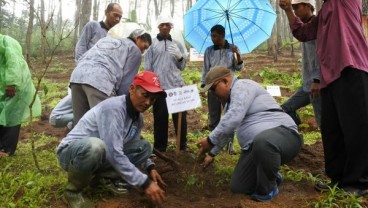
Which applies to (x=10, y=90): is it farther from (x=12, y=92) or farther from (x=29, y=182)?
(x=29, y=182)

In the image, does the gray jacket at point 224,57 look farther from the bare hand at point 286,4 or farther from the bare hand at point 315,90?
the bare hand at point 286,4

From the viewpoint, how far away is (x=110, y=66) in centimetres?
346

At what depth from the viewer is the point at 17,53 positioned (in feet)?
14.3

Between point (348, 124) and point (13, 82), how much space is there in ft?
11.6

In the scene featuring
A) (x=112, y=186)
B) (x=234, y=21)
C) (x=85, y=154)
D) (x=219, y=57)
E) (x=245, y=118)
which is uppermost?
(x=234, y=21)

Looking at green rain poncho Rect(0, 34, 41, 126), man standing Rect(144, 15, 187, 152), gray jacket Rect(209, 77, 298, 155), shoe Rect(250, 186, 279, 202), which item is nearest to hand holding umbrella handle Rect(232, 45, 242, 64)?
man standing Rect(144, 15, 187, 152)

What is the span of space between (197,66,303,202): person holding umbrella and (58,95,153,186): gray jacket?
661 millimetres

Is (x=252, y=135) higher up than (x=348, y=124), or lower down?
lower down

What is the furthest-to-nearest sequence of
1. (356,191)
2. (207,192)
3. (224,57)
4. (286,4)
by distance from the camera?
(224,57) < (207,192) < (286,4) < (356,191)

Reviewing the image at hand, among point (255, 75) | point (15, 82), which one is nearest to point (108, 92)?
point (15, 82)

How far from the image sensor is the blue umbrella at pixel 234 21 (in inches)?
187

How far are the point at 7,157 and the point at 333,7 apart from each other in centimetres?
385

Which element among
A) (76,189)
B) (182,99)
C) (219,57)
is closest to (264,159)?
(76,189)

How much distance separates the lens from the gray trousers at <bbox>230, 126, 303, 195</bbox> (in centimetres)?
281
